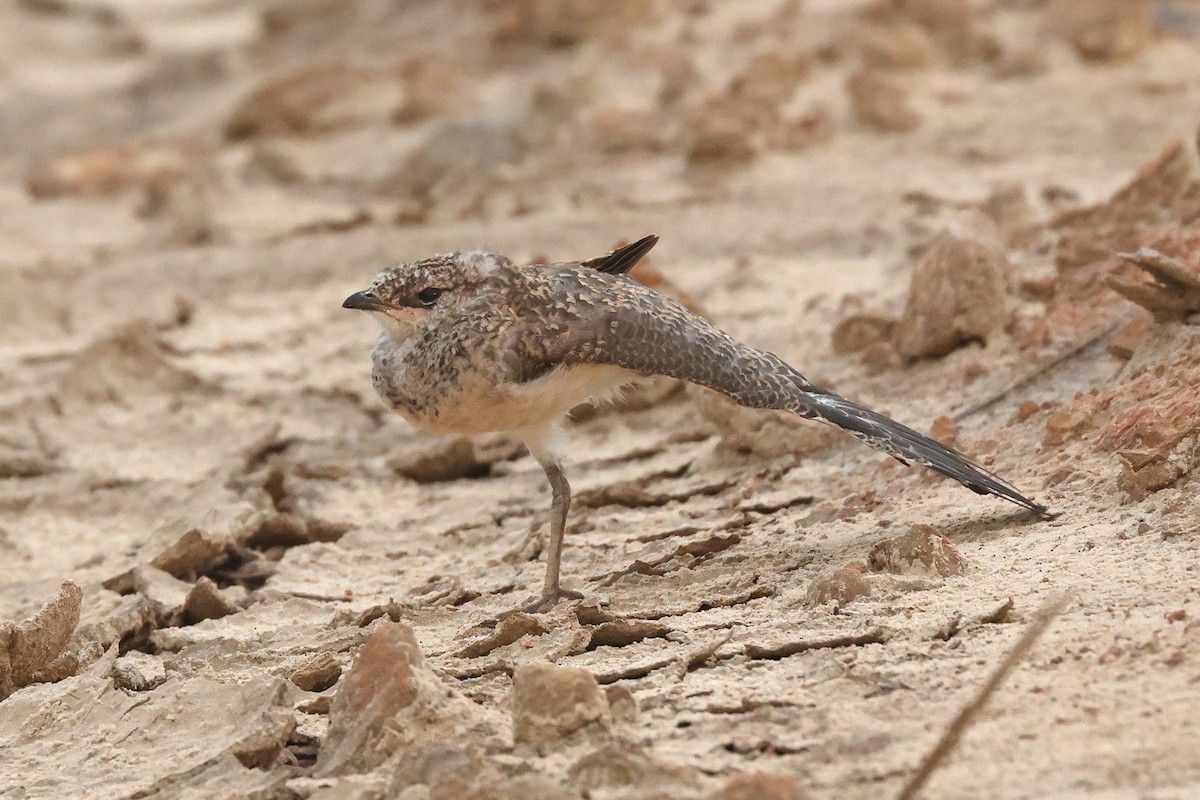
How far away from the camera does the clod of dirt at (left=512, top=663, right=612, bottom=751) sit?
137 inches

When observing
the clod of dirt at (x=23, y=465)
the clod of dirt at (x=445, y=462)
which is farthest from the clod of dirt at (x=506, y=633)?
the clod of dirt at (x=23, y=465)

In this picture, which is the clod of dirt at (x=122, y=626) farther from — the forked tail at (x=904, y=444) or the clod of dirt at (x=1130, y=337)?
the clod of dirt at (x=1130, y=337)

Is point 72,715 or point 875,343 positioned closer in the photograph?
point 72,715

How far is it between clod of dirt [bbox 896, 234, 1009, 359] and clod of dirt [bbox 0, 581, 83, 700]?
325 cm

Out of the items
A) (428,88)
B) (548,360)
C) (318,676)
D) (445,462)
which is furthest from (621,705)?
(428,88)

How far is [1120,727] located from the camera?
3252 millimetres

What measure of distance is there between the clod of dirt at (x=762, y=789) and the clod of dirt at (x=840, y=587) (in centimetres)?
114

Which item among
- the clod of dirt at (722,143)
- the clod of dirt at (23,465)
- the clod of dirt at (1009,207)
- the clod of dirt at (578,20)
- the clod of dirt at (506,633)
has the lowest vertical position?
the clod of dirt at (506,633)

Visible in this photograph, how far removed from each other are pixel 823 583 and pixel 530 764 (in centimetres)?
119

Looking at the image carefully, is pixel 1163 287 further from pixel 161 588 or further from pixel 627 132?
pixel 627 132

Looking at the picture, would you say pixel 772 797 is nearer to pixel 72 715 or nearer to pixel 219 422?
pixel 72 715

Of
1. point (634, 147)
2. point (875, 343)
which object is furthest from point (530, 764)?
point (634, 147)

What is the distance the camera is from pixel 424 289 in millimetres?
4984

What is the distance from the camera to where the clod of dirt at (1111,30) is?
960cm
